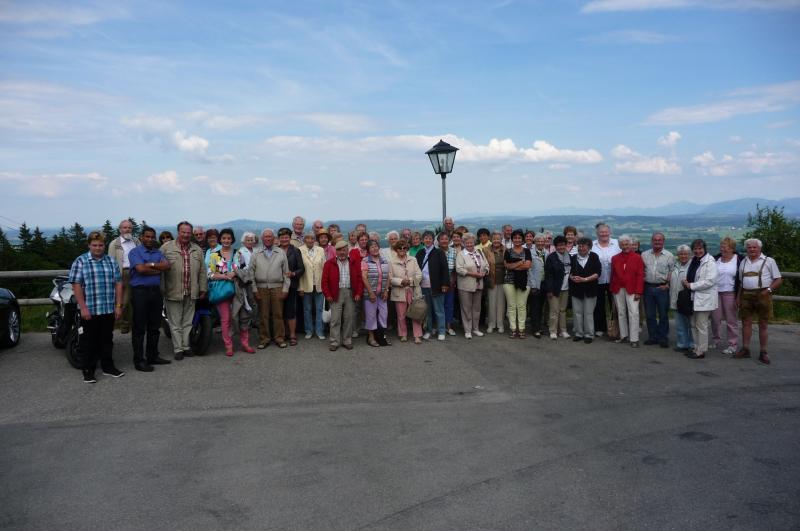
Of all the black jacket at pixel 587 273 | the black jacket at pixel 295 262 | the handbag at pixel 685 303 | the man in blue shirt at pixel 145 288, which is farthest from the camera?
the black jacket at pixel 587 273

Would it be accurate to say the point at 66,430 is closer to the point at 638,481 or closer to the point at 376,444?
the point at 376,444

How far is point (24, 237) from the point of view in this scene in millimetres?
59875

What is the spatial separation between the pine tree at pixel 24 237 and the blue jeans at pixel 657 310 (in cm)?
5982

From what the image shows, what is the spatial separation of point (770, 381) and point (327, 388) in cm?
587

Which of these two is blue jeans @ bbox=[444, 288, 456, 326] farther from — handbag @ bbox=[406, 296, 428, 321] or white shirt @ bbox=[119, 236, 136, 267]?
white shirt @ bbox=[119, 236, 136, 267]

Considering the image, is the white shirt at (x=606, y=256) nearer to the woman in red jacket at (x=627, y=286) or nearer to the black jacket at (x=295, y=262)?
the woman in red jacket at (x=627, y=286)

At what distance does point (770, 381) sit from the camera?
7586 mm

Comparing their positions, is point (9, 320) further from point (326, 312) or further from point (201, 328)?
point (326, 312)

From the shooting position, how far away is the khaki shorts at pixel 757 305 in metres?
8.62

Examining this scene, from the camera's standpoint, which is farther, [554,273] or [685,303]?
[554,273]

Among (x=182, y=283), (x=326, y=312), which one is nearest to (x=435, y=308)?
(x=326, y=312)

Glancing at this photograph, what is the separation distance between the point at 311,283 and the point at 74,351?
3.69m

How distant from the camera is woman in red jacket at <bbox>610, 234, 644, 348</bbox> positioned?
962 centimetres

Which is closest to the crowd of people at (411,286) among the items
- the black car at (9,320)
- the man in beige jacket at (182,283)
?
the man in beige jacket at (182,283)
